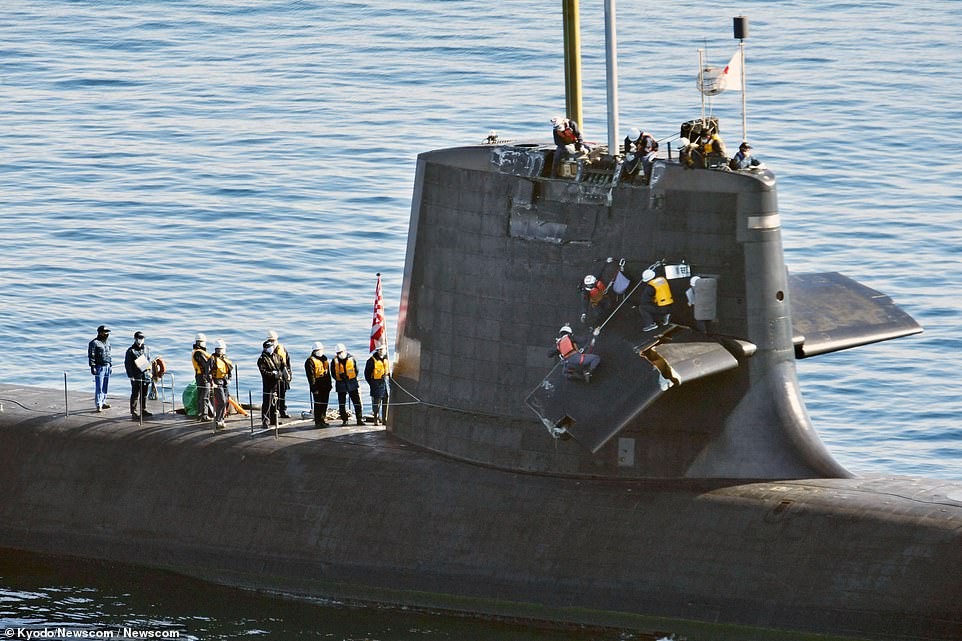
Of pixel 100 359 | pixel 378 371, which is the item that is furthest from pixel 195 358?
pixel 378 371

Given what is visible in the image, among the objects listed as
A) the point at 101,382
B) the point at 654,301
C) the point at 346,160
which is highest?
the point at 346,160

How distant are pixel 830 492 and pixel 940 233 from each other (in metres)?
26.2

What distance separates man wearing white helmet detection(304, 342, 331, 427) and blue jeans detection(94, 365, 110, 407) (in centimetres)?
422

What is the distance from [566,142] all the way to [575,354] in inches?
Answer: 131

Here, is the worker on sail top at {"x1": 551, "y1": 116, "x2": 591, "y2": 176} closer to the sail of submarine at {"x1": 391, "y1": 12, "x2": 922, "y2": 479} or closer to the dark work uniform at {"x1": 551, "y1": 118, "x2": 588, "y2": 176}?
the dark work uniform at {"x1": 551, "y1": 118, "x2": 588, "y2": 176}

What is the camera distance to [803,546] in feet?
85.1

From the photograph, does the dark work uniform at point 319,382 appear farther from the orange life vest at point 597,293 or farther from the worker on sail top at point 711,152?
the worker on sail top at point 711,152

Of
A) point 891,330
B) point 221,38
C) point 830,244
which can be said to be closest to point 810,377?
point 830,244

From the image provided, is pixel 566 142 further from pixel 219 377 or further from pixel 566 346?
pixel 219 377

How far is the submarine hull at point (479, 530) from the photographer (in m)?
25.6

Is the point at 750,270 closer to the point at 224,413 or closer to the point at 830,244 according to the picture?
the point at 224,413

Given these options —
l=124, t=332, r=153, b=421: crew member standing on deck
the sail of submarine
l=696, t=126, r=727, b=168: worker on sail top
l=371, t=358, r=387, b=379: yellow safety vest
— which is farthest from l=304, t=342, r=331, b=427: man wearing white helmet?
l=696, t=126, r=727, b=168: worker on sail top

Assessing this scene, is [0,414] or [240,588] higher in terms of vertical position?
[0,414]

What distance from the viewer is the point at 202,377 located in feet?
105
